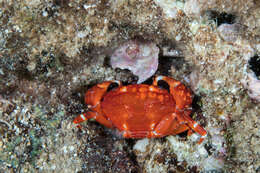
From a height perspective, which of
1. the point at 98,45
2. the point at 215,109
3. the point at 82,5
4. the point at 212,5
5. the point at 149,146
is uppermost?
the point at 212,5

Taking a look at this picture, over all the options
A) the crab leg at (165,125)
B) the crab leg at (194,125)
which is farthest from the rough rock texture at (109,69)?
the crab leg at (165,125)

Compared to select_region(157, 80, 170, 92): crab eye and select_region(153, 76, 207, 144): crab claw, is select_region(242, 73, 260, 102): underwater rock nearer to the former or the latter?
select_region(153, 76, 207, 144): crab claw

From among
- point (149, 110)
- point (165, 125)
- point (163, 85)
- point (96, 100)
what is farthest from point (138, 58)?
point (165, 125)

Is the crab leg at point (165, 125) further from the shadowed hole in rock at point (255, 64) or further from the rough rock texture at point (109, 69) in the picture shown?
the shadowed hole in rock at point (255, 64)

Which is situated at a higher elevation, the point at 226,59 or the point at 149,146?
the point at 226,59

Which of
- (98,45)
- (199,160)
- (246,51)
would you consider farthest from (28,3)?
(199,160)

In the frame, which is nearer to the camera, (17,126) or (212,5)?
(212,5)

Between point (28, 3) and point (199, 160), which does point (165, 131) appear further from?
point (28, 3)
